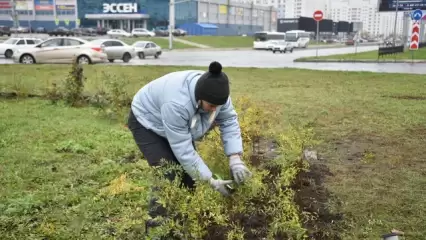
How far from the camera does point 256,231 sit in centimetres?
288

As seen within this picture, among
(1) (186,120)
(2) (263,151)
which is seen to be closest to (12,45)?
(2) (263,151)

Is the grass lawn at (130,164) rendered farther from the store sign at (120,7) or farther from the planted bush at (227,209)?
the store sign at (120,7)

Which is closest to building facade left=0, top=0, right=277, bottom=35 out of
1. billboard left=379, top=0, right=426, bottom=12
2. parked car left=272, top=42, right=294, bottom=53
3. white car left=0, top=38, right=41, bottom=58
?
parked car left=272, top=42, right=294, bottom=53

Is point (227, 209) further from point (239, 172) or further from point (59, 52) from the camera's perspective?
point (59, 52)

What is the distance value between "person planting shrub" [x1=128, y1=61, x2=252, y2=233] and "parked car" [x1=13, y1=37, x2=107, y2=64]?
16.1 meters

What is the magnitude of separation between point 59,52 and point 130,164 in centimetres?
1499

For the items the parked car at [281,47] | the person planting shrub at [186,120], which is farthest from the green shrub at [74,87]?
the parked car at [281,47]

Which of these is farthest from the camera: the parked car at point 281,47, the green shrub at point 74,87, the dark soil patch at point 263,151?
the parked car at point 281,47

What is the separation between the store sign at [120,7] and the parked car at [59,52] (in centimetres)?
5548

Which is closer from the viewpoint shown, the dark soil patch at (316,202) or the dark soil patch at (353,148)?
the dark soil patch at (316,202)

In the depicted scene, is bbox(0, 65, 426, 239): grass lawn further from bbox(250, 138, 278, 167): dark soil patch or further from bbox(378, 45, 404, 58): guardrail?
bbox(378, 45, 404, 58): guardrail

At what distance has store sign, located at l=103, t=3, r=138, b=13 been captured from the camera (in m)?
71.8

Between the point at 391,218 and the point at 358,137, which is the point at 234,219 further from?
the point at 358,137

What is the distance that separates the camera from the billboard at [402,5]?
30150 mm
